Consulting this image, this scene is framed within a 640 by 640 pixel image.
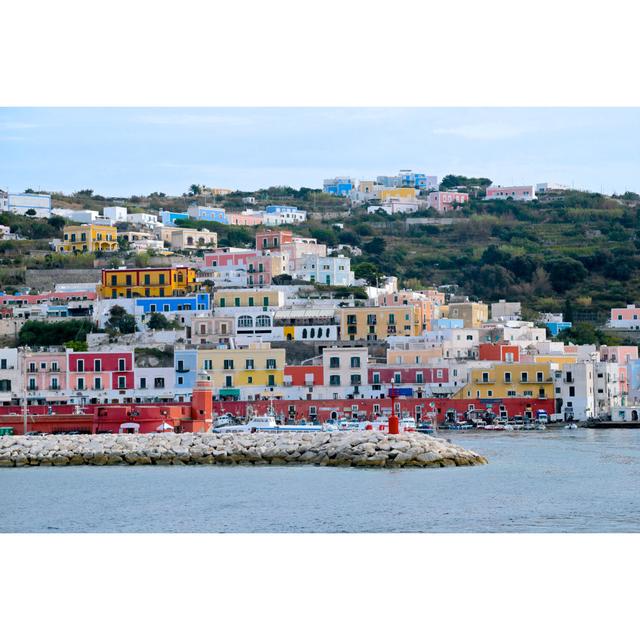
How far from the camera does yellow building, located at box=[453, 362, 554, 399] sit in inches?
1292

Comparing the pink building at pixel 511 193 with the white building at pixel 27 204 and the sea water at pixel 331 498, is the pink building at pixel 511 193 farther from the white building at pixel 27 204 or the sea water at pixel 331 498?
the sea water at pixel 331 498

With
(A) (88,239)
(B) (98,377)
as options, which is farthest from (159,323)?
(A) (88,239)

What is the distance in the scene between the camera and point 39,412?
30.6 metres

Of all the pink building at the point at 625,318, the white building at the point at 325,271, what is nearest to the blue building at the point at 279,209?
the white building at the point at 325,271

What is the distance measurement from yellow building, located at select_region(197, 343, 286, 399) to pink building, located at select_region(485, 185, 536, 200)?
36.7 meters

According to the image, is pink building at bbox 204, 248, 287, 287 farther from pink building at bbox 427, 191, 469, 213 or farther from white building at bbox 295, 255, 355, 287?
pink building at bbox 427, 191, 469, 213

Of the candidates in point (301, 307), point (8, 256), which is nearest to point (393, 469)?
point (301, 307)

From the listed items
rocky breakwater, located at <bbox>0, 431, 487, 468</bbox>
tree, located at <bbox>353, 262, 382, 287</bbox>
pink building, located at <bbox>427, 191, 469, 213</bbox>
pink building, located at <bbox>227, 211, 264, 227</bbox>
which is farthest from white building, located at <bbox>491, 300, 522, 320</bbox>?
pink building, located at <bbox>427, 191, 469, 213</bbox>

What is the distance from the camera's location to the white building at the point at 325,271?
44.2 m

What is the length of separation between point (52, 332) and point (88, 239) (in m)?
11.7

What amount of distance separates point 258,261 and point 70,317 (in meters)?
6.05

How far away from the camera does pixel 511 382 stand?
108 feet

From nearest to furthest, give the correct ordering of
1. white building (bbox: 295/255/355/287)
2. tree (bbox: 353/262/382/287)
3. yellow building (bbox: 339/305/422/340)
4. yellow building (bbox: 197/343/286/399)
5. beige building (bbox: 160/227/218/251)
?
yellow building (bbox: 197/343/286/399) < yellow building (bbox: 339/305/422/340) < white building (bbox: 295/255/355/287) < tree (bbox: 353/262/382/287) < beige building (bbox: 160/227/218/251)

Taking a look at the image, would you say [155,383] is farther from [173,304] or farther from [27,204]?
[27,204]
